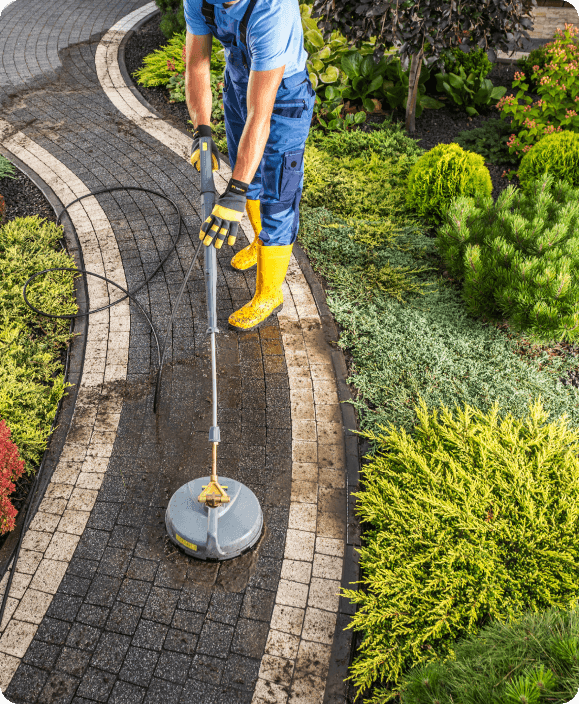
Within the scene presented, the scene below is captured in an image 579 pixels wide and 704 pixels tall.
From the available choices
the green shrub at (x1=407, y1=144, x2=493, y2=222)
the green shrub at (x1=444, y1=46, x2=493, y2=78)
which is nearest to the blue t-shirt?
the green shrub at (x1=407, y1=144, x2=493, y2=222)

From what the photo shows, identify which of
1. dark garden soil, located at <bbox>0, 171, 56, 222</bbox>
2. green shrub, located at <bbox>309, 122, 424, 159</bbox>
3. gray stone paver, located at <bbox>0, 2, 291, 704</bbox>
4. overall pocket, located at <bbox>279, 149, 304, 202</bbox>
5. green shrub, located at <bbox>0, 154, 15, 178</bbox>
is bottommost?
gray stone paver, located at <bbox>0, 2, 291, 704</bbox>

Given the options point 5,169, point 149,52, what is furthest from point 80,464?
point 149,52

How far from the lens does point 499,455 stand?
121 inches

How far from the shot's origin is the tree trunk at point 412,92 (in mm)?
5691

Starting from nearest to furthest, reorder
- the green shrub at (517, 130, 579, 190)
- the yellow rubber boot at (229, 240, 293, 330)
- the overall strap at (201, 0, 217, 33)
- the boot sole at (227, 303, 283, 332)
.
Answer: the overall strap at (201, 0, 217, 33)
the yellow rubber boot at (229, 240, 293, 330)
the boot sole at (227, 303, 283, 332)
the green shrub at (517, 130, 579, 190)

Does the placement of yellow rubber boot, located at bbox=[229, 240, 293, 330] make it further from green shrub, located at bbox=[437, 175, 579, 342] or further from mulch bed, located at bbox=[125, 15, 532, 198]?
mulch bed, located at bbox=[125, 15, 532, 198]

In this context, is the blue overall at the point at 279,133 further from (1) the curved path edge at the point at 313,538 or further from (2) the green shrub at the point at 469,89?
(2) the green shrub at the point at 469,89

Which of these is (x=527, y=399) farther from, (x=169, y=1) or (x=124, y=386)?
(x=169, y=1)

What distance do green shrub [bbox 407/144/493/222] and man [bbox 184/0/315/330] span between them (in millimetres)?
→ 1831

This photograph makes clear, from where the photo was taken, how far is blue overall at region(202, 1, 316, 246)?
315 cm

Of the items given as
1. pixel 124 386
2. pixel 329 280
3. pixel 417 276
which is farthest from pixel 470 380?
pixel 124 386

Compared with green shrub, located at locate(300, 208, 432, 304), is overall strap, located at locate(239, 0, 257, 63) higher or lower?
higher

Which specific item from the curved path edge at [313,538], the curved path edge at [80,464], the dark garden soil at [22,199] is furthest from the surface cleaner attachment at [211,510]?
the dark garden soil at [22,199]

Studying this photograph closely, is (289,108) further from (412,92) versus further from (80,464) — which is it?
(412,92)
